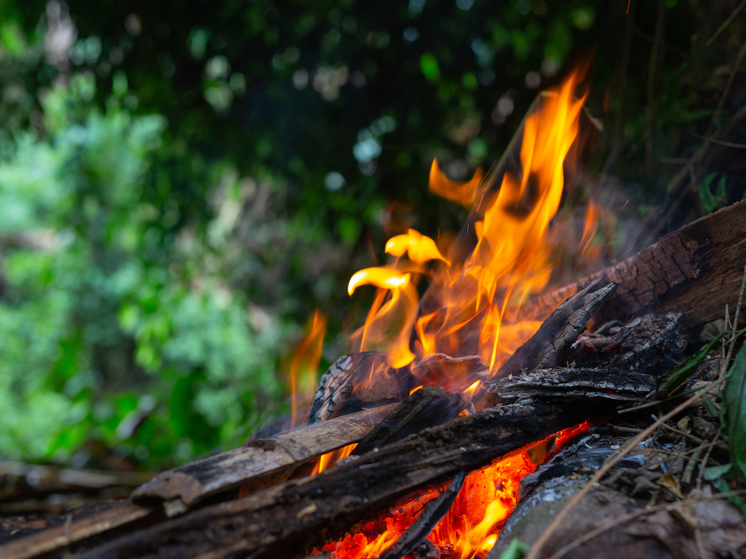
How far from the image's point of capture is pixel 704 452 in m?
1.09

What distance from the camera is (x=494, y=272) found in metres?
1.90

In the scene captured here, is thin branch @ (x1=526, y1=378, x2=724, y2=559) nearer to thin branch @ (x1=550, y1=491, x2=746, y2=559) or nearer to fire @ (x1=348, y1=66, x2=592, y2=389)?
thin branch @ (x1=550, y1=491, x2=746, y2=559)

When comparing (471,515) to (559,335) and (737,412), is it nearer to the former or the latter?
(559,335)

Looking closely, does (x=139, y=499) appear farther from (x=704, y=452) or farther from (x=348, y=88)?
(x=348, y=88)

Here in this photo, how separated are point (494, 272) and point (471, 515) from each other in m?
0.96

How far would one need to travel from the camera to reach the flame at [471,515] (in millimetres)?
1226

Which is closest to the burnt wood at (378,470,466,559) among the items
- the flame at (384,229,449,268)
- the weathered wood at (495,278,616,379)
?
the weathered wood at (495,278,616,379)

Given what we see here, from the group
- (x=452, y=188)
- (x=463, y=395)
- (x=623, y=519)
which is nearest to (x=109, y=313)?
(x=452, y=188)

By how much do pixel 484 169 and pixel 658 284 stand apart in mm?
1899

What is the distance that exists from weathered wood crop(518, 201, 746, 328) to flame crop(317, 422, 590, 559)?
1.62 ft

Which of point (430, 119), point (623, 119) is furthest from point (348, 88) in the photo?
point (623, 119)

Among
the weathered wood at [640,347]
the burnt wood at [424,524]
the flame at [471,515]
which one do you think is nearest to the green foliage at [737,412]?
the weathered wood at [640,347]

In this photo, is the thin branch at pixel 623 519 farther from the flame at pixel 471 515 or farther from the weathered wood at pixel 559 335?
the weathered wood at pixel 559 335

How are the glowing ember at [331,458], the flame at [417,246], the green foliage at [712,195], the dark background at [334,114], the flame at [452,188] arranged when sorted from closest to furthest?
the glowing ember at [331,458], the green foliage at [712,195], the flame at [417,246], the dark background at [334,114], the flame at [452,188]
